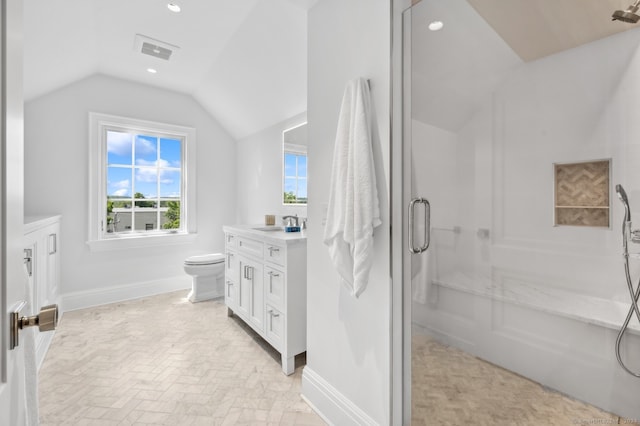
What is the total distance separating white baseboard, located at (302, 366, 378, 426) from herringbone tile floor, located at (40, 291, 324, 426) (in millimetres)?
65

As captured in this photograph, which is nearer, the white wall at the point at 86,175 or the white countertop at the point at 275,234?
the white countertop at the point at 275,234

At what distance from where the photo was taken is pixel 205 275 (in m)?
3.41

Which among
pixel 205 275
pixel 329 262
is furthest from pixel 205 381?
pixel 205 275

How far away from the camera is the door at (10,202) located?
1.65ft

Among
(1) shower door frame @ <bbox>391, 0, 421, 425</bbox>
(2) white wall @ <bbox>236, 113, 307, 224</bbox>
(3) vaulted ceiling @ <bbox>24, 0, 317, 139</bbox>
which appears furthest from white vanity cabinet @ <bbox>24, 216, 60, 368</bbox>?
(1) shower door frame @ <bbox>391, 0, 421, 425</bbox>

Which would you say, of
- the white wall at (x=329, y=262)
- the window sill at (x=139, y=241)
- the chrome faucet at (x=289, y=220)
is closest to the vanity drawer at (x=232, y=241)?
the chrome faucet at (x=289, y=220)

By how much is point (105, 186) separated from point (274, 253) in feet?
8.51

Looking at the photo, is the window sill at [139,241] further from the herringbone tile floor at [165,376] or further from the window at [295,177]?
the window at [295,177]

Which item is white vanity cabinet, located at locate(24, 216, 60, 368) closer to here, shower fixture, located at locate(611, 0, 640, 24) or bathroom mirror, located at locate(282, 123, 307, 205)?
bathroom mirror, located at locate(282, 123, 307, 205)

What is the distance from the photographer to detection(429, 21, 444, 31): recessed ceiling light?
1276mm

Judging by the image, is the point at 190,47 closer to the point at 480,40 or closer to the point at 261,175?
the point at 261,175

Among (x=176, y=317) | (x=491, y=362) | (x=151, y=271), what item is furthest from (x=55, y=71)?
(x=491, y=362)

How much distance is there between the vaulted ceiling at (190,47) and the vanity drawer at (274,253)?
1.42 metres

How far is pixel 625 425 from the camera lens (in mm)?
915
